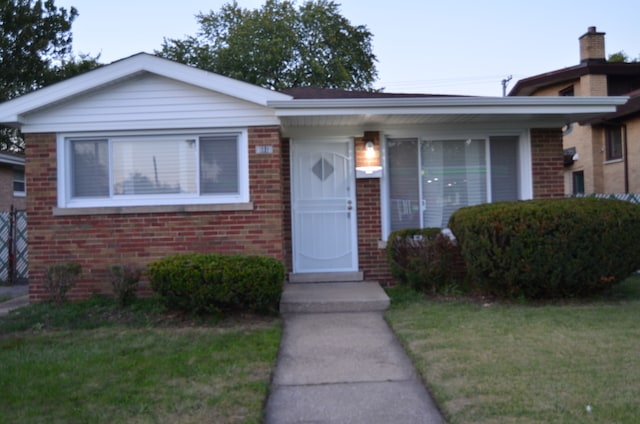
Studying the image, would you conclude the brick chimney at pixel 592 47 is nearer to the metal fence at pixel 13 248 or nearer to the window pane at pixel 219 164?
the window pane at pixel 219 164

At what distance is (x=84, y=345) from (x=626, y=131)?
1850 cm

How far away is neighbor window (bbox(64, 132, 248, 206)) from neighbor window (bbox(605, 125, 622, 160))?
53.5 feet

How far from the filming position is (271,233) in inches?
312

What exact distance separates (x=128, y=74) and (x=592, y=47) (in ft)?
62.0

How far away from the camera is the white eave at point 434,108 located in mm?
Answer: 7668

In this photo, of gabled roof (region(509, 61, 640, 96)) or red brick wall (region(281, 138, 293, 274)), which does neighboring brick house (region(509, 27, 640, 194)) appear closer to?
gabled roof (region(509, 61, 640, 96))

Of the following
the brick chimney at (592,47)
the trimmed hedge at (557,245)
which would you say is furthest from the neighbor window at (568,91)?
the trimmed hedge at (557,245)

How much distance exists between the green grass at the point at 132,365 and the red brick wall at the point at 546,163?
5038 millimetres

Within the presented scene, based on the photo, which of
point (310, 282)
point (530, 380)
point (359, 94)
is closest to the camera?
point (530, 380)

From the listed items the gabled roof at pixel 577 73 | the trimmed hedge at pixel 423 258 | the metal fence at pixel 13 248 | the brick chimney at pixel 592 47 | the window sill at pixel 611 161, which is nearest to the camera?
the trimmed hedge at pixel 423 258

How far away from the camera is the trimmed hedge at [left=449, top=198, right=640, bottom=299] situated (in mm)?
6965

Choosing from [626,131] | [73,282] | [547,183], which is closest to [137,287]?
[73,282]

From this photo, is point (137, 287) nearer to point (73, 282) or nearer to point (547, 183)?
point (73, 282)

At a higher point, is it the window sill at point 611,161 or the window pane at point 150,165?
the window sill at point 611,161
